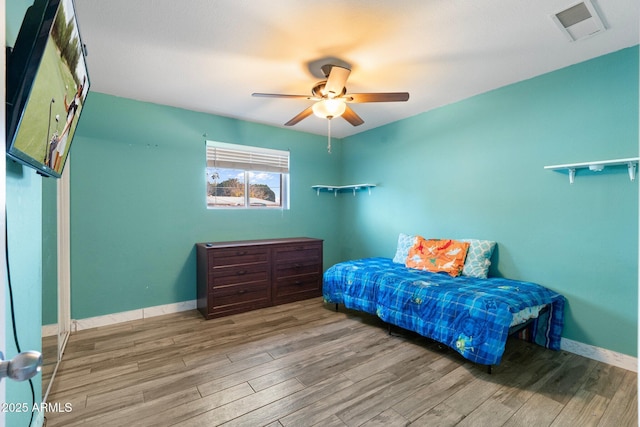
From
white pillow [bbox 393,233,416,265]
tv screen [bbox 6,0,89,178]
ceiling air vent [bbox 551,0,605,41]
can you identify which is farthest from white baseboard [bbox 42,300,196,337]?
ceiling air vent [bbox 551,0,605,41]

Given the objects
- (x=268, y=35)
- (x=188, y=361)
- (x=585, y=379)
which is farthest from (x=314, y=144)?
(x=585, y=379)

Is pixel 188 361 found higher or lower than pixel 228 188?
lower

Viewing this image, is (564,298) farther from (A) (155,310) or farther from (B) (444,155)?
(A) (155,310)

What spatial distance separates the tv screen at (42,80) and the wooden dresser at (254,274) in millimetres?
2071

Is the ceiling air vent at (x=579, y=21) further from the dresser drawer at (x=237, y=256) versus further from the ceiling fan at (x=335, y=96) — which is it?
the dresser drawer at (x=237, y=256)

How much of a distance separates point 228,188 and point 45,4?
298 centimetres

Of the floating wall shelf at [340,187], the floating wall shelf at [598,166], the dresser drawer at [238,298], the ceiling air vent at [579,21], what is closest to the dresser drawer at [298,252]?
the dresser drawer at [238,298]

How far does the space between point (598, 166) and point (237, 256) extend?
3.43 metres

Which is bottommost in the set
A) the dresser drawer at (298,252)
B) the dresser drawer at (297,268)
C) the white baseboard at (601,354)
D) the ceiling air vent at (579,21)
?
the white baseboard at (601,354)

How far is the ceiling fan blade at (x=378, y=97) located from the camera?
87.3 inches

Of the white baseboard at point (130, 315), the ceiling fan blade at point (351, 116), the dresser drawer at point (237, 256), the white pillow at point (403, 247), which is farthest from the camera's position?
the white pillow at point (403, 247)

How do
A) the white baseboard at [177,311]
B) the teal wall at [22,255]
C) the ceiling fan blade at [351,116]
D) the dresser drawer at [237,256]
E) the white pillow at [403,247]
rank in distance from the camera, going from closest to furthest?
1. the teal wall at [22,255]
2. the white baseboard at [177,311]
3. the ceiling fan blade at [351,116]
4. the dresser drawer at [237,256]
5. the white pillow at [403,247]

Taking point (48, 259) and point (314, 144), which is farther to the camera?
point (314, 144)

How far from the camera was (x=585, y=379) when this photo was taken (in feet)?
6.68
